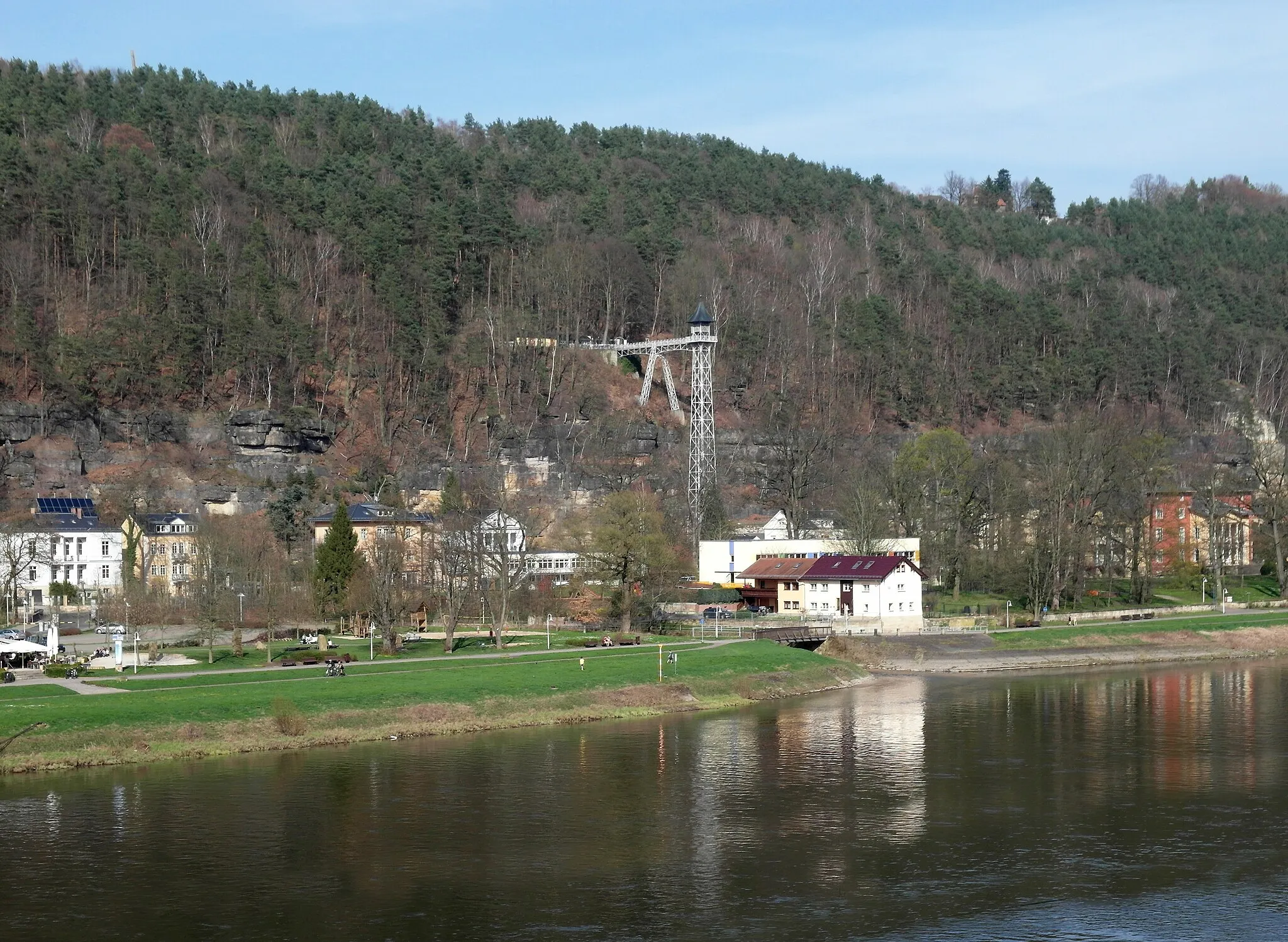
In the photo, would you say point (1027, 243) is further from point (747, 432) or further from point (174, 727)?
point (174, 727)

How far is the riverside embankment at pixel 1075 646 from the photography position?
6981cm

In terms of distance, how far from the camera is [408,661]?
58469 mm

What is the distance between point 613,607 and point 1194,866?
43822mm

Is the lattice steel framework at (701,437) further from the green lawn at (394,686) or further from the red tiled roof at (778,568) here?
the green lawn at (394,686)

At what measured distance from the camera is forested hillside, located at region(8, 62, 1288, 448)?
108 metres

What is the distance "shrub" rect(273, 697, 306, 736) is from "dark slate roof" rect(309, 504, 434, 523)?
39399mm

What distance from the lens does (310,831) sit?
3538cm

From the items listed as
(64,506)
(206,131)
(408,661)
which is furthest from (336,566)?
(206,131)

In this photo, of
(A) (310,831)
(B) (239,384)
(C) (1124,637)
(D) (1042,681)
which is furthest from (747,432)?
(A) (310,831)

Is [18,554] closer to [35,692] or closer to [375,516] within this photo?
[375,516]

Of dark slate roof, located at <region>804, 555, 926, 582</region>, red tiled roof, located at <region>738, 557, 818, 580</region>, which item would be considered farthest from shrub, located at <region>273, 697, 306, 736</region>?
red tiled roof, located at <region>738, 557, 818, 580</region>

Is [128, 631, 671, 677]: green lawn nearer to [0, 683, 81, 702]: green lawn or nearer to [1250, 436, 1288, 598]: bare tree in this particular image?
[0, 683, 81, 702]: green lawn

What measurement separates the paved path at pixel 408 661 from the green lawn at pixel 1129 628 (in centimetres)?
1459

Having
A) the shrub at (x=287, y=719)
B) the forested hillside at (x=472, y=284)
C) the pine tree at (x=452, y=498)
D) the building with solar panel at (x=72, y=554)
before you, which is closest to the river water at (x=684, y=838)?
the shrub at (x=287, y=719)
